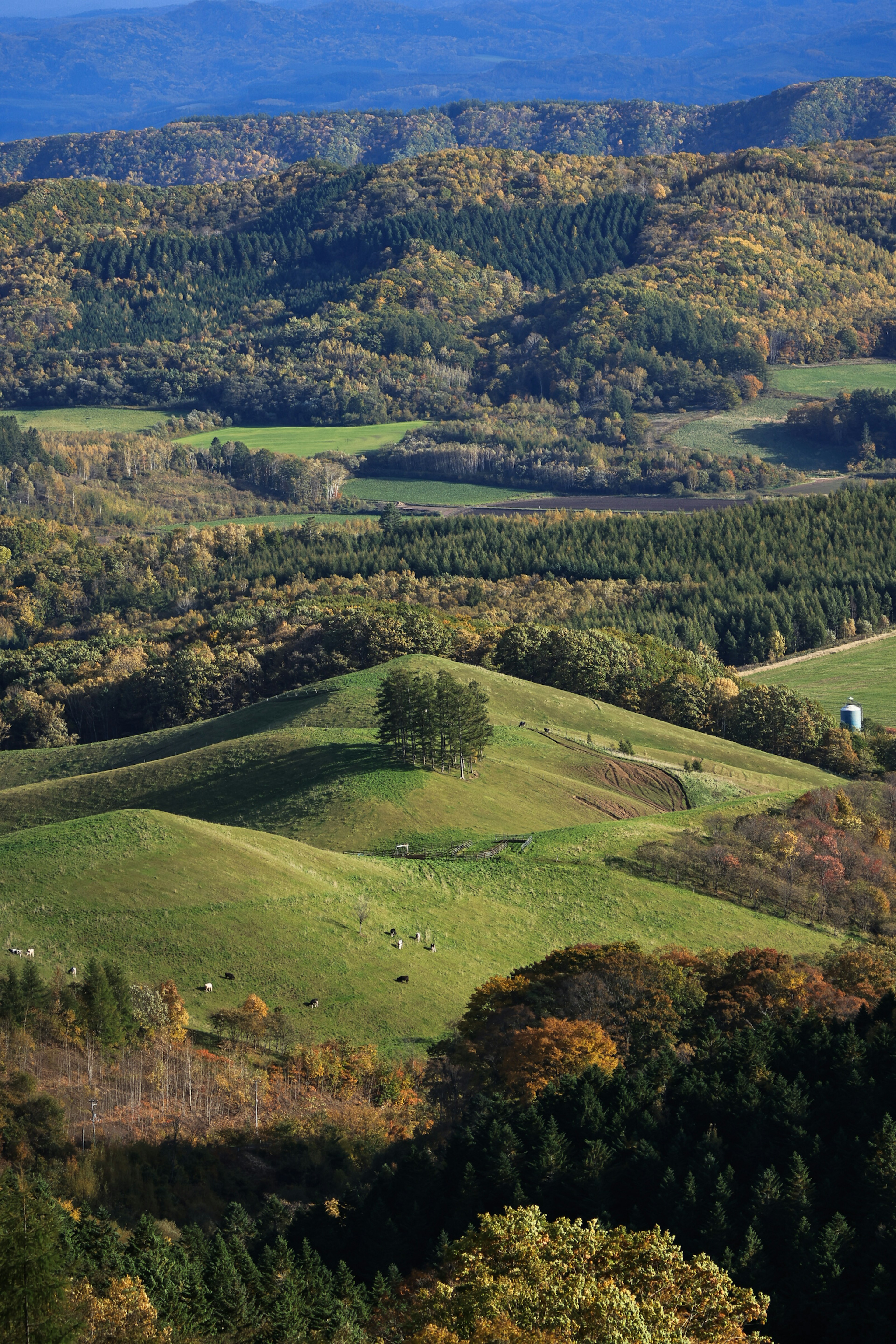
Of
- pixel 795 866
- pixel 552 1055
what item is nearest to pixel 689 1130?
pixel 552 1055

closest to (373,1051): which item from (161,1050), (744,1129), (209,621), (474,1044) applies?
(474,1044)

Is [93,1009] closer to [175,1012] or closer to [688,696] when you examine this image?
[175,1012]

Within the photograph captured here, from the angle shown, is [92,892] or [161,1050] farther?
[92,892]

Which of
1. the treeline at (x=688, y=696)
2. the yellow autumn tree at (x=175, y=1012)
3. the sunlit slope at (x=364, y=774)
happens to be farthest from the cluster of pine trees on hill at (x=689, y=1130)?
the treeline at (x=688, y=696)

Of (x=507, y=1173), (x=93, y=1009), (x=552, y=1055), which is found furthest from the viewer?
(x=93, y=1009)

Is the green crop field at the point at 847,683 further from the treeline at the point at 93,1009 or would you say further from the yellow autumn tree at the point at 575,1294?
the yellow autumn tree at the point at 575,1294

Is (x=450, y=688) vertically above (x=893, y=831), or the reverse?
(x=450, y=688)

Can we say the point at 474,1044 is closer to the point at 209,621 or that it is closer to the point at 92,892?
the point at 92,892
